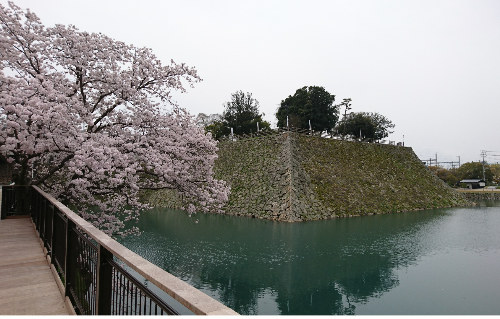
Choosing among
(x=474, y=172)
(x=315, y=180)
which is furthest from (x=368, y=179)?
(x=474, y=172)

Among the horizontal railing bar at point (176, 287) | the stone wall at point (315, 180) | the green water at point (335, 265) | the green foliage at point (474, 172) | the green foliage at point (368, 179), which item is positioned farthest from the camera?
the green foliage at point (474, 172)

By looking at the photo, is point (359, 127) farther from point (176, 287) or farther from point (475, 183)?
point (176, 287)

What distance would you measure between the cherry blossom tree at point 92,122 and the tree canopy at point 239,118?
32096 mm

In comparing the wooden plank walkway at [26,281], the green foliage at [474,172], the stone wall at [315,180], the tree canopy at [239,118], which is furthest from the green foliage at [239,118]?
the green foliage at [474,172]

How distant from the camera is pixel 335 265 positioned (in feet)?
37.5

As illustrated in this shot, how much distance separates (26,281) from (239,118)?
4044 cm

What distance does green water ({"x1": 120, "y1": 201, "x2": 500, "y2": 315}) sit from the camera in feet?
26.9

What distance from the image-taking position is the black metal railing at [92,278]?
2444 millimetres

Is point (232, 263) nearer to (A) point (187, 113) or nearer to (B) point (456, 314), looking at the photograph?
(A) point (187, 113)

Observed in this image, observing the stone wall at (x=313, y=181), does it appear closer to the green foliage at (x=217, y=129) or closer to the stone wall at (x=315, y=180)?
the stone wall at (x=315, y=180)

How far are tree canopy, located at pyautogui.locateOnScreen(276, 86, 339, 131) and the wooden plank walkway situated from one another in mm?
39957

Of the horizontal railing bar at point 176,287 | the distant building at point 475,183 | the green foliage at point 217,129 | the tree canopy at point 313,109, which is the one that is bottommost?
the distant building at point 475,183

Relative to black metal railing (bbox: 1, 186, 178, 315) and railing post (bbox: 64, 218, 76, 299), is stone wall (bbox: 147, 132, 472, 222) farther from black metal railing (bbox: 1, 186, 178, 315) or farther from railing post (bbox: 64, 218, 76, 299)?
railing post (bbox: 64, 218, 76, 299)

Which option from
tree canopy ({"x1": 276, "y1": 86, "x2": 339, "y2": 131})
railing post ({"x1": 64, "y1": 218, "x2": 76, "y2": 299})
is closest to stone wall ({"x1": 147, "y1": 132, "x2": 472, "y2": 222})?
tree canopy ({"x1": 276, "y1": 86, "x2": 339, "y2": 131})
